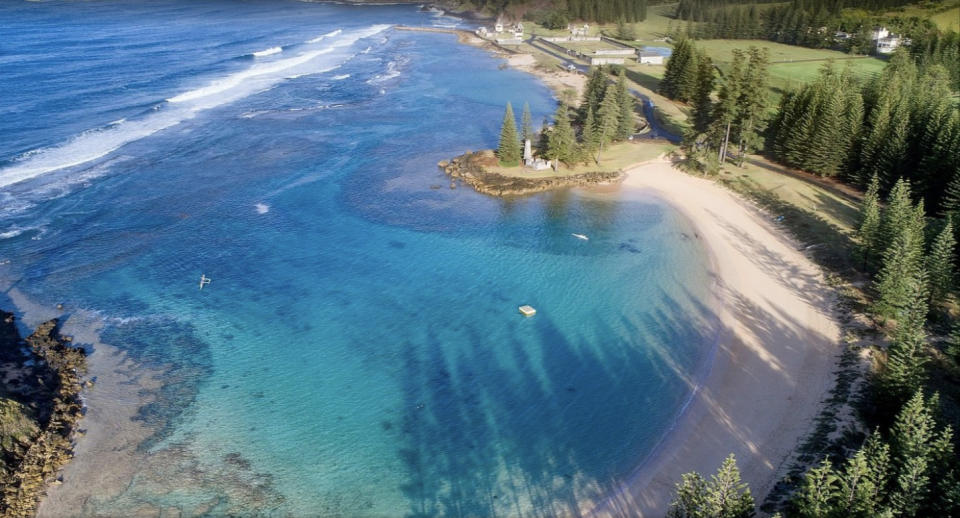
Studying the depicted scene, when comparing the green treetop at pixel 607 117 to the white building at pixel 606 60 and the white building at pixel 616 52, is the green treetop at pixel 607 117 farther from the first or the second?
the white building at pixel 616 52

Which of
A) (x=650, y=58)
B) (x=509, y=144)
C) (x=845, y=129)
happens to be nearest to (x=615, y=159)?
(x=509, y=144)

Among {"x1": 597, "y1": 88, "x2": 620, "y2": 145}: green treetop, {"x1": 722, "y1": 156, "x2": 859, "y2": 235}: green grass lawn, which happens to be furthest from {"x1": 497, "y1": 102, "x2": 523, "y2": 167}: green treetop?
{"x1": 722, "y1": 156, "x2": 859, "y2": 235}: green grass lawn

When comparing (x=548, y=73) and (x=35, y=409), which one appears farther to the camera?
(x=548, y=73)

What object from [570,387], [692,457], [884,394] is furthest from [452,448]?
[884,394]

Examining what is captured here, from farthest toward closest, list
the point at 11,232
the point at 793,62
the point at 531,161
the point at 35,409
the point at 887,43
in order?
the point at 887,43
the point at 793,62
the point at 531,161
the point at 11,232
the point at 35,409

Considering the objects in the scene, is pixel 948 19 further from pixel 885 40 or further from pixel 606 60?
pixel 606 60

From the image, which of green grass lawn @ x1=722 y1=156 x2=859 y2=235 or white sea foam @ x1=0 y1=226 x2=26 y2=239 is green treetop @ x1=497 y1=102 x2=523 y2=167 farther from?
white sea foam @ x1=0 y1=226 x2=26 y2=239

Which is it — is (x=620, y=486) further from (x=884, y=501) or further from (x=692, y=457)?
(x=884, y=501)
